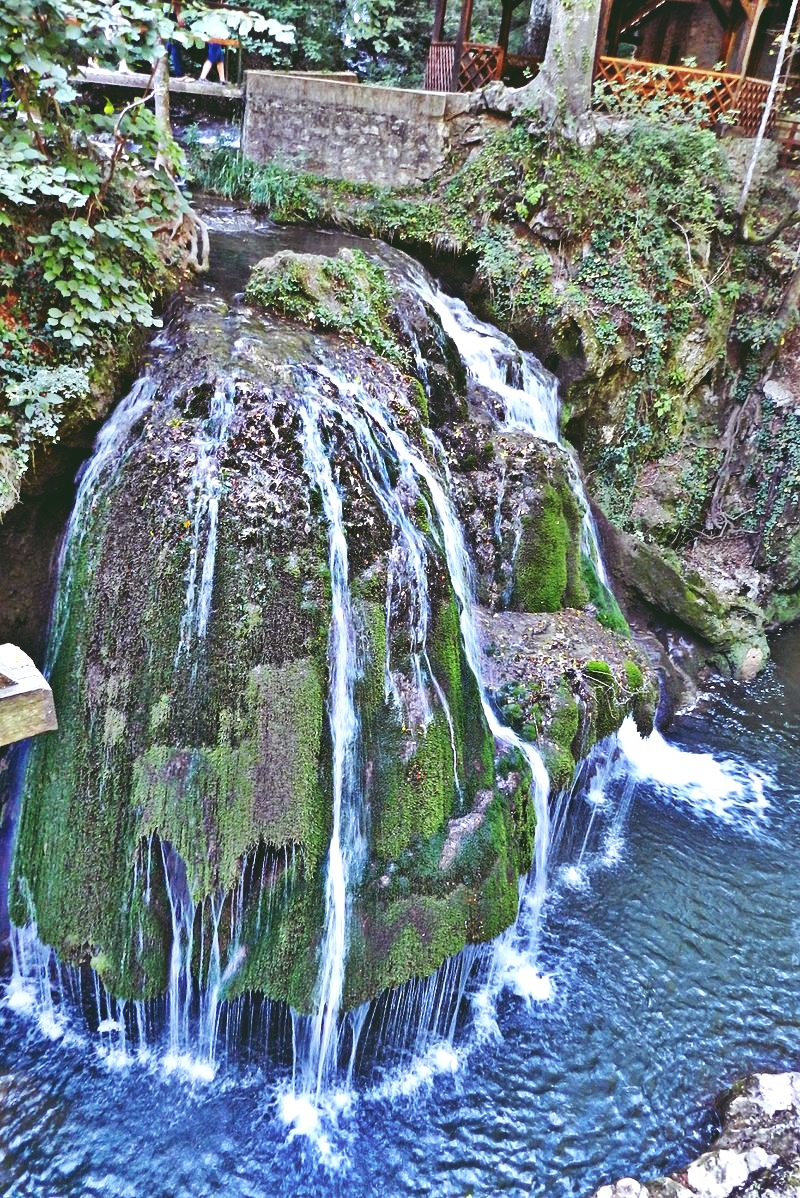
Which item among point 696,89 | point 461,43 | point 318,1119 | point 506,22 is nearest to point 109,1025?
point 318,1119

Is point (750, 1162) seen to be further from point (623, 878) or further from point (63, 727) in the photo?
point (63, 727)

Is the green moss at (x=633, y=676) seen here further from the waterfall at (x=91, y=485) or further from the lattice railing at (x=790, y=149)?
the lattice railing at (x=790, y=149)

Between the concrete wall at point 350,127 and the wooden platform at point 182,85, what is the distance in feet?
6.01

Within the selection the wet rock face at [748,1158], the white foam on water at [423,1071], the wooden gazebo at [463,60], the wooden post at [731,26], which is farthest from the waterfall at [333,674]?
the wooden post at [731,26]

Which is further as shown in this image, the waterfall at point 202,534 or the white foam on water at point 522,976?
the white foam on water at point 522,976

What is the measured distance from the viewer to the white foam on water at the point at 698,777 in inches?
313

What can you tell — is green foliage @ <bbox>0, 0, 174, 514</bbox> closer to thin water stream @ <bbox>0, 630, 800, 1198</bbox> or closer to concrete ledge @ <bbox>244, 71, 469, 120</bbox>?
thin water stream @ <bbox>0, 630, 800, 1198</bbox>

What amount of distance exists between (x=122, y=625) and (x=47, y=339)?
7.21 feet

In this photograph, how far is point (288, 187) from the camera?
10.3 m

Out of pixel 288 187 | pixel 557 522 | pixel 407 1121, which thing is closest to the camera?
pixel 407 1121

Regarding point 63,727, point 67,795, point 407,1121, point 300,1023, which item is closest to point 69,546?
point 63,727

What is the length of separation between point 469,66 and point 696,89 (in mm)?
3682

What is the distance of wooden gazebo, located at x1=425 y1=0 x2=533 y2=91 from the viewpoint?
38.5 ft

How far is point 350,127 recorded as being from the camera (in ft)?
34.1
